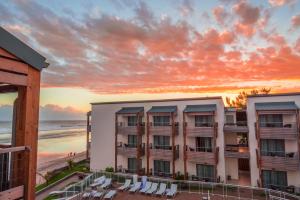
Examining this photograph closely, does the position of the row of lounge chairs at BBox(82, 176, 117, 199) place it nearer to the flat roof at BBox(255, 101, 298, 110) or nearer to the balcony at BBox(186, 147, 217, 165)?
the balcony at BBox(186, 147, 217, 165)

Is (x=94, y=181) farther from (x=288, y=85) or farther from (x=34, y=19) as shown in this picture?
(x=288, y=85)

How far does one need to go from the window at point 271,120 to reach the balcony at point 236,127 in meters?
1.86

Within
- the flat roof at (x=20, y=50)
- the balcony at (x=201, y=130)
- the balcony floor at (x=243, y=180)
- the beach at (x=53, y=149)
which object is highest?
the flat roof at (x=20, y=50)

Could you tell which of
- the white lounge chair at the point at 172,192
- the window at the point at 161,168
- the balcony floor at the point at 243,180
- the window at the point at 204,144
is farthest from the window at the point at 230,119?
the white lounge chair at the point at 172,192

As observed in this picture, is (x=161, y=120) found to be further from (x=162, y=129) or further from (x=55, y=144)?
(x=55, y=144)

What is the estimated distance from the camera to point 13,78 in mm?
4910

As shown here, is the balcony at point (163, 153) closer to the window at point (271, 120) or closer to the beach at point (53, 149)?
the window at point (271, 120)

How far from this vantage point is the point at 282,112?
67.1 feet

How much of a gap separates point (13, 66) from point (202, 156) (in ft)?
70.6

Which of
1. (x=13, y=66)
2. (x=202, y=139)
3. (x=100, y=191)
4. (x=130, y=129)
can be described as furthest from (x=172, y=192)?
(x=13, y=66)

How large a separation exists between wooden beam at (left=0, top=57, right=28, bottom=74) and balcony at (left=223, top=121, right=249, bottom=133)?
22.2 meters

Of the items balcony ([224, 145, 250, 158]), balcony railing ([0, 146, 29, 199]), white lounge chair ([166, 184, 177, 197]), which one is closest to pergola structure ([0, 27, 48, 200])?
balcony railing ([0, 146, 29, 199])

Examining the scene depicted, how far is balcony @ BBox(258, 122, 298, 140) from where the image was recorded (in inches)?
801

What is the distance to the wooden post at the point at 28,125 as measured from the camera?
5121 mm
